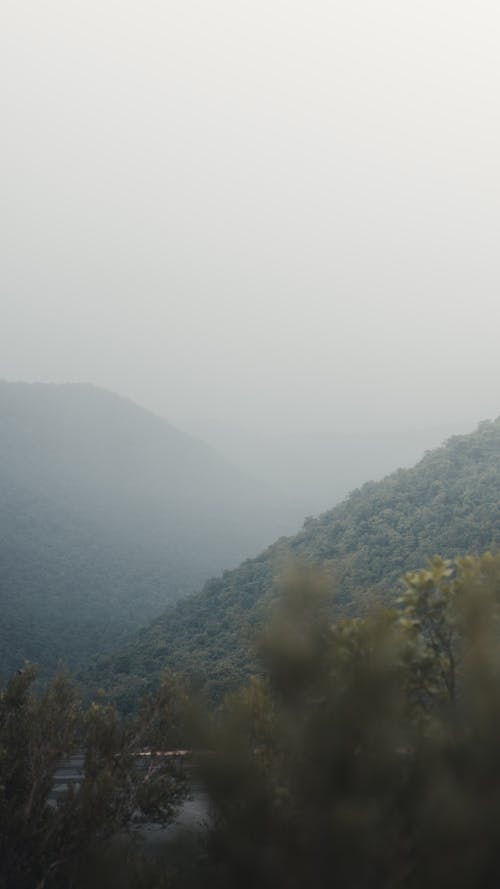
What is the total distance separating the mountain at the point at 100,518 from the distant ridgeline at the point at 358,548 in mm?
20618

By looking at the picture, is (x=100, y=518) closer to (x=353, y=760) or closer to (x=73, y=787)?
(x=73, y=787)

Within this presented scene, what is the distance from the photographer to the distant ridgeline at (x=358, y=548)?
4200 cm

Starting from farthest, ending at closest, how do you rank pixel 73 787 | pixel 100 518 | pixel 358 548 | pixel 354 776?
pixel 100 518, pixel 358 548, pixel 73 787, pixel 354 776

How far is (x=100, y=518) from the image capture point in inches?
5113

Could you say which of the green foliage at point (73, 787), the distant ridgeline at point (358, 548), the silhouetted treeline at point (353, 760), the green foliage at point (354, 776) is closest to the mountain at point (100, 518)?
the distant ridgeline at point (358, 548)

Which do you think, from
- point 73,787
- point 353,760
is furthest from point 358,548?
point 353,760

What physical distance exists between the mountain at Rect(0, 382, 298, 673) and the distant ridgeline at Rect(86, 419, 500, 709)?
20618 millimetres

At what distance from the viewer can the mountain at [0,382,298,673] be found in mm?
85500

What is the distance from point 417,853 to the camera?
516cm

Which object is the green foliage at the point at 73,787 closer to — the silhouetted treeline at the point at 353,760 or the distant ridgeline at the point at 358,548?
the silhouetted treeline at the point at 353,760

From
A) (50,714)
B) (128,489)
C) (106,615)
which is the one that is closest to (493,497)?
(50,714)

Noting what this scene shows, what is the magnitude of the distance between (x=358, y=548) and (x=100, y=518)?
9115 cm

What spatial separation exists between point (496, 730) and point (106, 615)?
9066 cm

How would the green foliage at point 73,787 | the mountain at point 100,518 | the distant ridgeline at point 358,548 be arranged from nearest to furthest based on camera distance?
the green foliage at point 73,787
the distant ridgeline at point 358,548
the mountain at point 100,518
